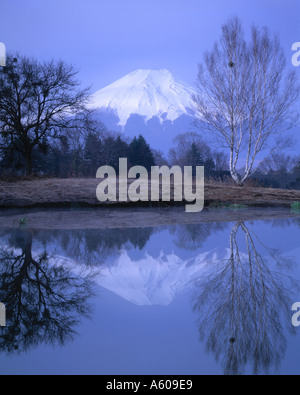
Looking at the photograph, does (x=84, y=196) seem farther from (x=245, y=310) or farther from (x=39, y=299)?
(x=245, y=310)

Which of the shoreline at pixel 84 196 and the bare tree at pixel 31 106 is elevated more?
the bare tree at pixel 31 106

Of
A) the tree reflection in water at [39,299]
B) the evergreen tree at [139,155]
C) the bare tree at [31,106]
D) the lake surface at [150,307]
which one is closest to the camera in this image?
the lake surface at [150,307]

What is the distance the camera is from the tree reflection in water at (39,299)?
211 centimetres

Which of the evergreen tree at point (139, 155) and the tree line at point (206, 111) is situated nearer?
the tree line at point (206, 111)

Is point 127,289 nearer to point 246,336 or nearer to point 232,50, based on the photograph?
point 246,336

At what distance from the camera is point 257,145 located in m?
13.9

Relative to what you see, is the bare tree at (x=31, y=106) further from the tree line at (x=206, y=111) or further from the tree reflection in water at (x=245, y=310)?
the tree reflection in water at (x=245, y=310)

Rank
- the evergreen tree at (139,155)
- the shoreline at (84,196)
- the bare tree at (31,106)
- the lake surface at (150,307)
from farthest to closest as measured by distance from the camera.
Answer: the evergreen tree at (139,155) → the bare tree at (31,106) → the shoreline at (84,196) → the lake surface at (150,307)

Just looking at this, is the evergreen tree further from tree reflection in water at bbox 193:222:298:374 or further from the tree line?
tree reflection in water at bbox 193:222:298:374

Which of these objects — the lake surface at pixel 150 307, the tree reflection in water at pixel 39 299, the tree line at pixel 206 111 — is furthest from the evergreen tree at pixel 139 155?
the tree reflection in water at pixel 39 299

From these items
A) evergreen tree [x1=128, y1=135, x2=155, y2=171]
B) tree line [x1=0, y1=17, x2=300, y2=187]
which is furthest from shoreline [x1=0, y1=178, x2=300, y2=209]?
evergreen tree [x1=128, y1=135, x2=155, y2=171]

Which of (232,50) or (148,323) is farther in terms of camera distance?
(232,50)

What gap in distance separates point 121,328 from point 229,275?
1.32m
